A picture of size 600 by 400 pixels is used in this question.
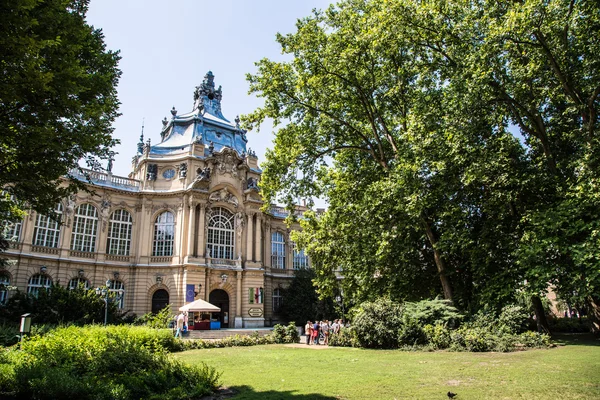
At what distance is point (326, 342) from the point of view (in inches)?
909

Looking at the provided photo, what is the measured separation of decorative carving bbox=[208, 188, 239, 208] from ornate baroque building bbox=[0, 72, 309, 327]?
0.10 m

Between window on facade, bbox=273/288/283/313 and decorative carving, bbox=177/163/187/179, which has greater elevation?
decorative carving, bbox=177/163/187/179

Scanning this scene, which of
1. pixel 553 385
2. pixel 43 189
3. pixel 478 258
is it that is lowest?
pixel 553 385

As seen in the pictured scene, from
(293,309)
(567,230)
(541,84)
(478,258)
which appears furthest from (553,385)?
(293,309)

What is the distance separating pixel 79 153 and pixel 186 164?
27325 mm

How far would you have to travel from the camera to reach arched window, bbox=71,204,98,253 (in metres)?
35.0

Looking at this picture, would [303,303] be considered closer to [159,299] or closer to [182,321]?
[159,299]

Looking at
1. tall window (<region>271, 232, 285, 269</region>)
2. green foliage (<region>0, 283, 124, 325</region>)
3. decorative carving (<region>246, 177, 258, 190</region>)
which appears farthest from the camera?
tall window (<region>271, 232, 285, 269</region>)

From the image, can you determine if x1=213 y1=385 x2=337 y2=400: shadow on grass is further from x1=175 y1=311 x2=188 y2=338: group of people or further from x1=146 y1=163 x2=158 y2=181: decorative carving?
x1=146 y1=163 x2=158 y2=181: decorative carving

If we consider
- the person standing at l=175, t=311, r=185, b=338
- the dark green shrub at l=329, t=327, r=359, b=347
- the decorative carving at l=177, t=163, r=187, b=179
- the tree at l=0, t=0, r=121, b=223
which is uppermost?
the decorative carving at l=177, t=163, r=187, b=179

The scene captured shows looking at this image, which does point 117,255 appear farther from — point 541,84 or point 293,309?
point 541,84

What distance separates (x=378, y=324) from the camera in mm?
18750

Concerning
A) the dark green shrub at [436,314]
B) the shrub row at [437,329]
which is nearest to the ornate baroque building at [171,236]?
the shrub row at [437,329]

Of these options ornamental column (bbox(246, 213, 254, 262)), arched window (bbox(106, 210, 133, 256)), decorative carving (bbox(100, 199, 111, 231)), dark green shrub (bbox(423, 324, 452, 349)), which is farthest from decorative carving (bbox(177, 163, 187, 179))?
dark green shrub (bbox(423, 324, 452, 349))
